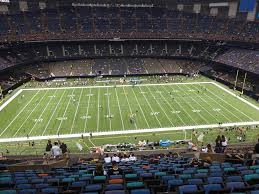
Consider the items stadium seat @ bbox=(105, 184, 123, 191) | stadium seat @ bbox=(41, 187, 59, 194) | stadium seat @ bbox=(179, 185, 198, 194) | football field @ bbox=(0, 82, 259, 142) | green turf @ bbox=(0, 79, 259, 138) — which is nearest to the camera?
stadium seat @ bbox=(179, 185, 198, 194)

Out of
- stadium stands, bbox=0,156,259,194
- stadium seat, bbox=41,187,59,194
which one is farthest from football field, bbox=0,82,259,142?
stadium seat, bbox=41,187,59,194

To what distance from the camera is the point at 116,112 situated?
38.4 metres

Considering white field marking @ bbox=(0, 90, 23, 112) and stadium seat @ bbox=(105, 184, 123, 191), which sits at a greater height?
stadium seat @ bbox=(105, 184, 123, 191)

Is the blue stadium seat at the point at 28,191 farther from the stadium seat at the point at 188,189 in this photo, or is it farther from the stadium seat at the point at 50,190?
the stadium seat at the point at 188,189

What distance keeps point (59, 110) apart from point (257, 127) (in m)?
27.9

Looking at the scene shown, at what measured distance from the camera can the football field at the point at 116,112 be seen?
33062 mm

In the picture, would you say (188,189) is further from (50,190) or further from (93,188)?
(50,190)

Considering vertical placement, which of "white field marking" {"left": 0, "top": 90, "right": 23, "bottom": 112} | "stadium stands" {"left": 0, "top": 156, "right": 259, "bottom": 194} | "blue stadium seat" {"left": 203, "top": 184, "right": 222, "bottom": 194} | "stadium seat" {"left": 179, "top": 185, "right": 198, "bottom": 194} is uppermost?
"stadium seat" {"left": 179, "top": 185, "right": 198, "bottom": 194}

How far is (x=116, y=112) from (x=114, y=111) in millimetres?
509

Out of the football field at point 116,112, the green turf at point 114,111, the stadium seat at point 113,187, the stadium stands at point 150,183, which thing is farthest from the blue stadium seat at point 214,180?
the green turf at point 114,111

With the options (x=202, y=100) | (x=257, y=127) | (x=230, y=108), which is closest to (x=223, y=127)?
(x=257, y=127)

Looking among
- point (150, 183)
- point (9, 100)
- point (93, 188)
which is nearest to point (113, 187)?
point (93, 188)

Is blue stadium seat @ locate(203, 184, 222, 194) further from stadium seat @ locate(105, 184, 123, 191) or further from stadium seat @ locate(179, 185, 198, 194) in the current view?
stadium seat @ locate(105, 184, 123, 191)

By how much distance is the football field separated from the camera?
3306 centimetres
